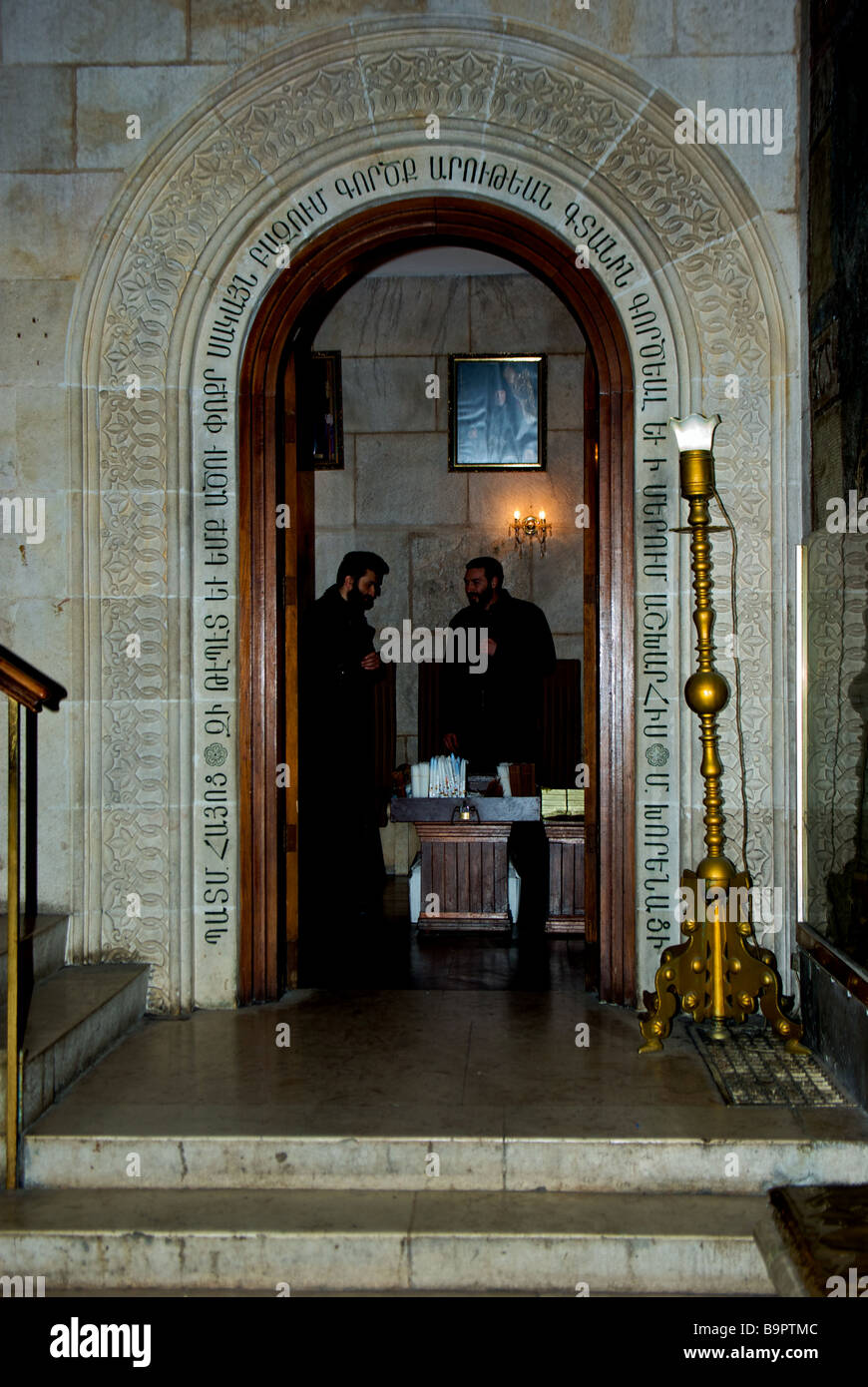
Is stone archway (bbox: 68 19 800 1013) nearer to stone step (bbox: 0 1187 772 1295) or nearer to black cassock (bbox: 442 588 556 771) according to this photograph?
stone step (bbox: 0 1187 772 1295)

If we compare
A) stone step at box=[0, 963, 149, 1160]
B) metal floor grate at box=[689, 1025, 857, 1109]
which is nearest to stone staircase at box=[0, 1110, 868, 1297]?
stone step at box=[0, 963, 149, 1160]

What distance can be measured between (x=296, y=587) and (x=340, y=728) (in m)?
1.84

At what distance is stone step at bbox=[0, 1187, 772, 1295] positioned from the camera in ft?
9.42

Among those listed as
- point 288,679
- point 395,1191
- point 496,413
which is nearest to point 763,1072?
point 395,1191

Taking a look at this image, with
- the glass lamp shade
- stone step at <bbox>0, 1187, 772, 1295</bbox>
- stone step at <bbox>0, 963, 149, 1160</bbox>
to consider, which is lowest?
stone step at <bbox>0, 1187, 772, 1295</bbox>

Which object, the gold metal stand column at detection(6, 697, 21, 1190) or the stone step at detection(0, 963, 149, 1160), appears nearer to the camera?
the gold metal stand column at detection(6, 697, 21, 1190)

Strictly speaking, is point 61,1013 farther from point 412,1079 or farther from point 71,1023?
point 412,1079

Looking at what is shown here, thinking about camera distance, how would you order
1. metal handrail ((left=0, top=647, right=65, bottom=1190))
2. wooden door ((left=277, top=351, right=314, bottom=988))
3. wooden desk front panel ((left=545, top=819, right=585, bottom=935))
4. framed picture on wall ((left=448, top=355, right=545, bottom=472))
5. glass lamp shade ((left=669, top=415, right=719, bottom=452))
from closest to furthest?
metal handrail ((left=0, top=647, right=65, bottom=1190)), glass lamp shade ((left=669, top=415, right=719, bottom=452)), wooden door ((left=277, top=351, right=314, bottom=988)), wooden desk front panel ((left=545, top=819, right=585, bottom=935)), framed picture on wall ((left=448, top=355, right=545, bottom=472))

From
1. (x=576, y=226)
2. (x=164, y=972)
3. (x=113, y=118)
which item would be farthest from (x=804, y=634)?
(x=113, y=118)

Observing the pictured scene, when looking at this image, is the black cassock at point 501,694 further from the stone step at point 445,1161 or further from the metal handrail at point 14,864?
the metal handrail at point 14,864

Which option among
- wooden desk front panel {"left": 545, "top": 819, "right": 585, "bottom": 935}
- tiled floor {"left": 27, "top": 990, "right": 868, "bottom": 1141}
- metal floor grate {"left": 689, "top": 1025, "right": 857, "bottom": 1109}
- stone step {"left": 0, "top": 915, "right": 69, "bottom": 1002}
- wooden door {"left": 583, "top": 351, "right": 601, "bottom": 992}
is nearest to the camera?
tiled floor {"left": 27, "top": 990, "right": 868, "bottom": 1141}

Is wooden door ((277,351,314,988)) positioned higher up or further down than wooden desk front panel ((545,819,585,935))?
higher up

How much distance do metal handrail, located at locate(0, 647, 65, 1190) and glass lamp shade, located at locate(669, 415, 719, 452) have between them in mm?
2009

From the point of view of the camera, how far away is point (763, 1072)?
3625mm
